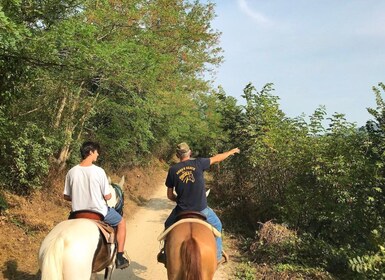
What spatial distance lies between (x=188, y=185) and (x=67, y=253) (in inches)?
79.4

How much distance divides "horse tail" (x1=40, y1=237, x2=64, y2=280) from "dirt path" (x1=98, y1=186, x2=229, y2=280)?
3.35m

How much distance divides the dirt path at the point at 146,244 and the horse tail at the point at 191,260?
3338 millimetres

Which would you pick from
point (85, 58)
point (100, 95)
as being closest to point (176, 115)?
point (100, 95)

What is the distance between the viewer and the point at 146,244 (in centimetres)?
968

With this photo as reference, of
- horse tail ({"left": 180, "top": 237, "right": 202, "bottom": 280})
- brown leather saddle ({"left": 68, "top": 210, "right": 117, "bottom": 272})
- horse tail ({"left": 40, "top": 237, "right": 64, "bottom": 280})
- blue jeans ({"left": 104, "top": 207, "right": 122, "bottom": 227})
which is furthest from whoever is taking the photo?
blue jeans ({"left": 104, "top": 207, "right": 122, "bottom": 227})

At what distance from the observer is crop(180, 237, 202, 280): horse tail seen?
4.30m

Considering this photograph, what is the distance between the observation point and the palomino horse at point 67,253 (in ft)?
13.5

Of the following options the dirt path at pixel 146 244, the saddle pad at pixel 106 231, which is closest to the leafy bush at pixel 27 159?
the dirt path at pixel 146 244

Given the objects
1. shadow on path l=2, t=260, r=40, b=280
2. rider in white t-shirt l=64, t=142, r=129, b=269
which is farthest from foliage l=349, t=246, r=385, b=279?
shadow on path l=2, t=260, r=40, b=280

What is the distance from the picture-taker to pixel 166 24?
57.4 feet

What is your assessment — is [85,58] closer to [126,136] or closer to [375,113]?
[375,113]

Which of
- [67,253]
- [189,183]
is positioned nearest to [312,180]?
[189,183]

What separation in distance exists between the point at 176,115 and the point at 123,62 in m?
13.3

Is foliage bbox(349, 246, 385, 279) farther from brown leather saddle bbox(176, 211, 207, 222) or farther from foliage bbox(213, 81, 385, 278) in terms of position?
brown leather saddle bbox(176, 211, 207, 222)
